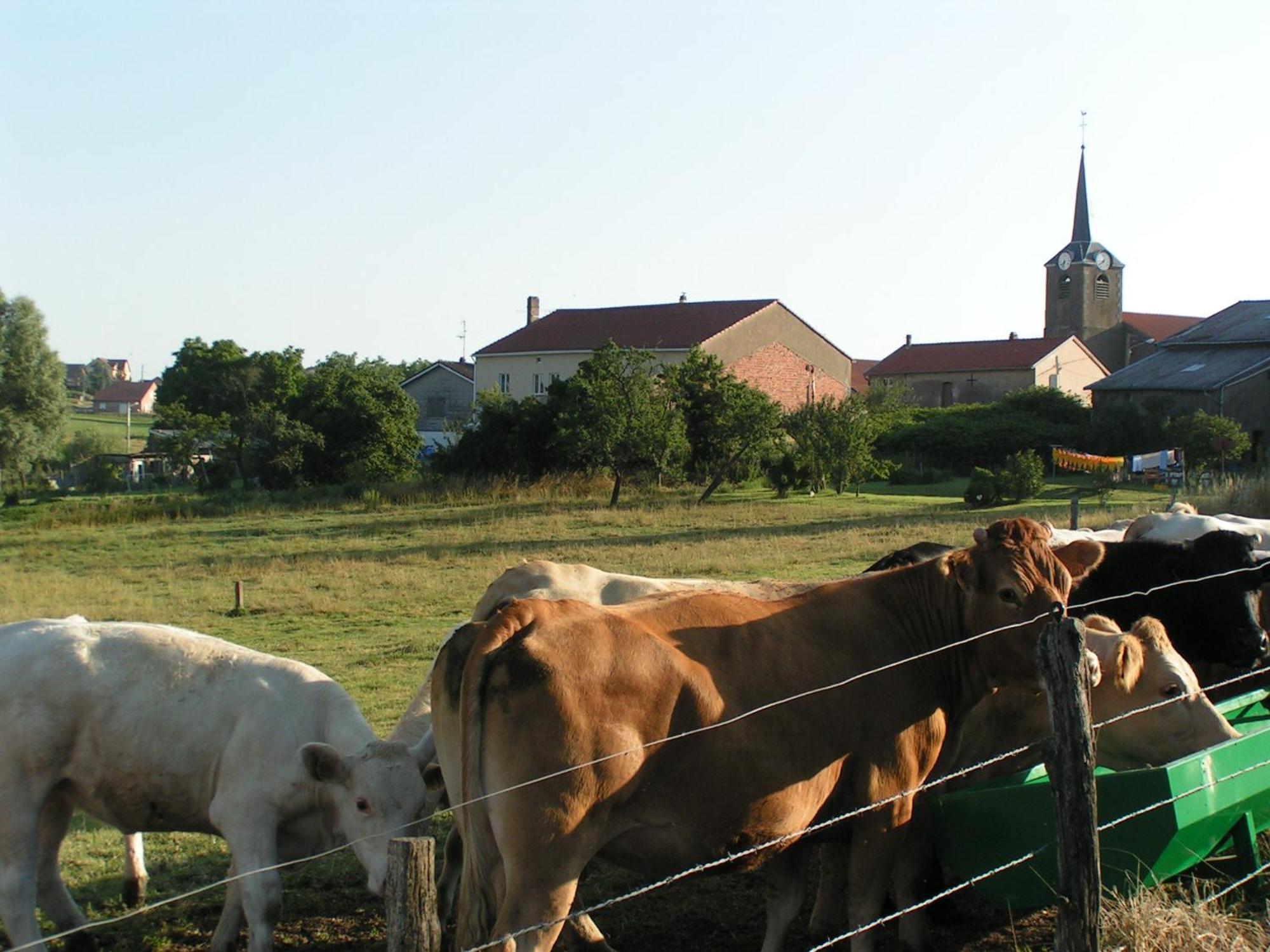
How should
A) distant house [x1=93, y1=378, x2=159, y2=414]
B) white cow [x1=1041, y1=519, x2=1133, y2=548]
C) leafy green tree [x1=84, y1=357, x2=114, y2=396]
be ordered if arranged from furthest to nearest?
leafy green tree [x1=84, y1=357, x2=114, y2=396]
distant house [x1=93, y1=378, x2=159, y2=414]
white cow [x1=1041, y1=519, x2=1133, y2=548]

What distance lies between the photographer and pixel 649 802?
463 centimetres

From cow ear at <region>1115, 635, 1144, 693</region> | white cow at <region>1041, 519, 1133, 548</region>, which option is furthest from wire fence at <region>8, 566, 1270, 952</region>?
white cow at <region>1041, 519, 1133, 548</region>

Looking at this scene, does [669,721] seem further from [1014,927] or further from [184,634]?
[184,634]

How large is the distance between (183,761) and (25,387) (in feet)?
142

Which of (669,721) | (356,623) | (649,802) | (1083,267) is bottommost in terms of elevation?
(356,623)

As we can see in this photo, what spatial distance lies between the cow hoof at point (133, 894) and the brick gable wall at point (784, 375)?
48.9m

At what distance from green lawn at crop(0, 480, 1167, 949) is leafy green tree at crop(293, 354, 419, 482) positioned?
783 cm

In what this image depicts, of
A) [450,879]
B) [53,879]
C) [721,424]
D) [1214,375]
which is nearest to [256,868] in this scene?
[450,879]

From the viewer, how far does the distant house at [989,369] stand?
72.9 metres

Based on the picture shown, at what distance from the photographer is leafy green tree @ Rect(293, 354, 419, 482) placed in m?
44.4

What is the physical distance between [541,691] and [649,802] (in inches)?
23.8

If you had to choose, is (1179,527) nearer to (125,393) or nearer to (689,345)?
(689,345)

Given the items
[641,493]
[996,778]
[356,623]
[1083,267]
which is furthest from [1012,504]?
[1083,267]

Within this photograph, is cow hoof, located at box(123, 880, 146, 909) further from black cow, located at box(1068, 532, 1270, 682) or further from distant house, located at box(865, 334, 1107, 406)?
distant house, located at box(865, 334, 1107, 406)
